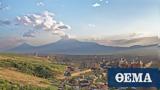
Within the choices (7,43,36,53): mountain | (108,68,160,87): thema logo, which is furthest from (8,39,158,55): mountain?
(108,68,160,87): thema logo

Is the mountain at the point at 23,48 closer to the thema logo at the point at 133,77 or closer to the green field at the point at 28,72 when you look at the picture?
the green field at the point at 28,72

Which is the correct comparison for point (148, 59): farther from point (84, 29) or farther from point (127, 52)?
point (84, 29)

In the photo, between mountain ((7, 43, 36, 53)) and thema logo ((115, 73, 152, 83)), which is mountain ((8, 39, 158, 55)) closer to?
mountain ((7, 43, 36, 53))

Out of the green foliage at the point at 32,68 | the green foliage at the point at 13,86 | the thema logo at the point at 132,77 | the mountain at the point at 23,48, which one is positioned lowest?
the green foliage at the point at 13,86

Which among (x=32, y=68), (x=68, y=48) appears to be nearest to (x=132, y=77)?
(x=68, y=48)

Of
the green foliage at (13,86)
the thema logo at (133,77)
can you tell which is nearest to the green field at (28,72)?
the green foliage at (13,86)

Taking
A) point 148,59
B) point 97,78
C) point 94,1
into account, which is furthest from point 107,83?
point 94,1
